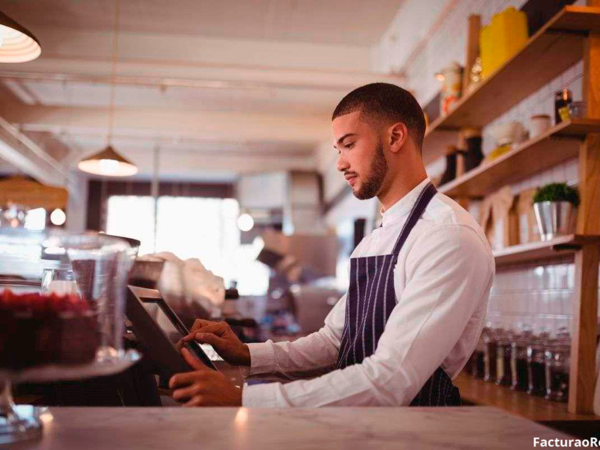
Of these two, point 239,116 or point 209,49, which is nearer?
point 209,49

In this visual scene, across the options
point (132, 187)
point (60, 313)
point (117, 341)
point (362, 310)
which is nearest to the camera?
point (60, 313)

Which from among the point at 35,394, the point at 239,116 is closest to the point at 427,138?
the point at 35,394

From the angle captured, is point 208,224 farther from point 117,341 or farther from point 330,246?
point 117,341

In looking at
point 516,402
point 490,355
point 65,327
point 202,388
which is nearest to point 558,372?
point 516,402

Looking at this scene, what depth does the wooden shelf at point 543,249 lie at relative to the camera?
2363 mm

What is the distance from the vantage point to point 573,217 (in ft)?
8.29

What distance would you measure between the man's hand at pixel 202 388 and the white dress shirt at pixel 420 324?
4 centimetres

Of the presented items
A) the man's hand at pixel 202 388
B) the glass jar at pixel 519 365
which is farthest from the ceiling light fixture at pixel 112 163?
the man's hand at pixel 202 388

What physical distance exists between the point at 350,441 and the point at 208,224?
1083 centimetres

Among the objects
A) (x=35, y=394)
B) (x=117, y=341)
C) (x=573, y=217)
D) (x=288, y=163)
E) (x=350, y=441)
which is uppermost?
(x=288, y=163)

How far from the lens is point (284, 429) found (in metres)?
0.89

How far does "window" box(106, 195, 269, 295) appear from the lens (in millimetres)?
11242

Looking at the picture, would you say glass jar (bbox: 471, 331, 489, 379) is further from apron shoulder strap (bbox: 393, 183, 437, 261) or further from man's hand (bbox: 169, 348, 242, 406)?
man's hand (bbox: 169, 348, 242, 406)

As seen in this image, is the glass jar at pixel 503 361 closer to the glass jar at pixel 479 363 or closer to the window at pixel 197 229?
the glass jar at pixel 479 363
